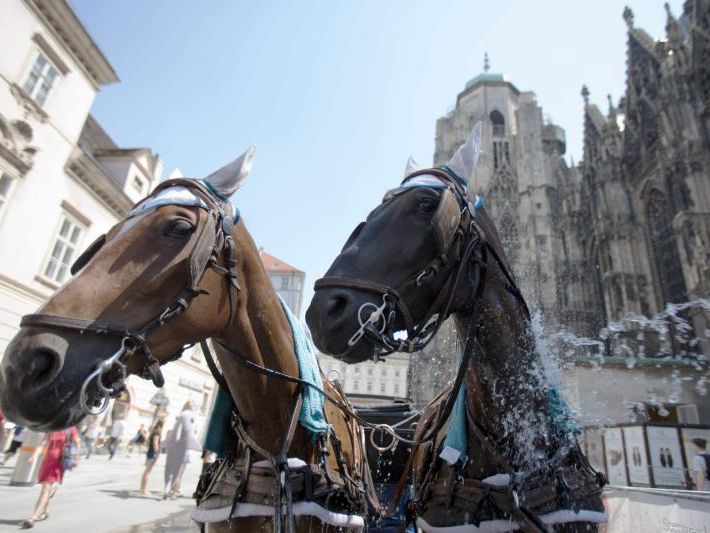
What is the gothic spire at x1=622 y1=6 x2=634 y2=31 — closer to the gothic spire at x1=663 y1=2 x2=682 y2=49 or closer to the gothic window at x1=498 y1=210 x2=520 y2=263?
the gothic spire at x1=663 y1=2 x2=682 y2=49

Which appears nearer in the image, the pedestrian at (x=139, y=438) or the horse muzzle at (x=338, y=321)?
the horse muzzle at (x=338, y=321)

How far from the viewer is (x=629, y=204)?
2506 cm

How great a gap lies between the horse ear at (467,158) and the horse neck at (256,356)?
1.18 meters

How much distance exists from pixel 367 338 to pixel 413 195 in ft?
2.43

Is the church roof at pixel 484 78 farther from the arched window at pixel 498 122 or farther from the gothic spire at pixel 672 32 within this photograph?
the gothic spire at pixel 672 32

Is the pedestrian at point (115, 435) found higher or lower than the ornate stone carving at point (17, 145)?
lower

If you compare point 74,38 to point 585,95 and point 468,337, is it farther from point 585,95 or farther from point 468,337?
point 585,95

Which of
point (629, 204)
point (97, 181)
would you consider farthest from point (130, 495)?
point (629, 204)

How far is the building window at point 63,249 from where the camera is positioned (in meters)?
13.8

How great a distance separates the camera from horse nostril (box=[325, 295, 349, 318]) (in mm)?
1840

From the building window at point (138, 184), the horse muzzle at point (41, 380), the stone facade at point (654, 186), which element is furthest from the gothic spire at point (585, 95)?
the horse muzzle at point (41, 380)

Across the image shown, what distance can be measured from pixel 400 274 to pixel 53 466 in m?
6.61

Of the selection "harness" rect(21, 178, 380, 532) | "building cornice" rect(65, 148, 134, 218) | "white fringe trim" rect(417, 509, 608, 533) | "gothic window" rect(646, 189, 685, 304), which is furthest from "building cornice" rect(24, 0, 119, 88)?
"gothic window" rect(646, 189, 685, 304)

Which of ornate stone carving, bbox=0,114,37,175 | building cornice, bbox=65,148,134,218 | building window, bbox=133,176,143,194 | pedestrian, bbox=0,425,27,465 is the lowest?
pedestrian, bbox=0,425,27,465
